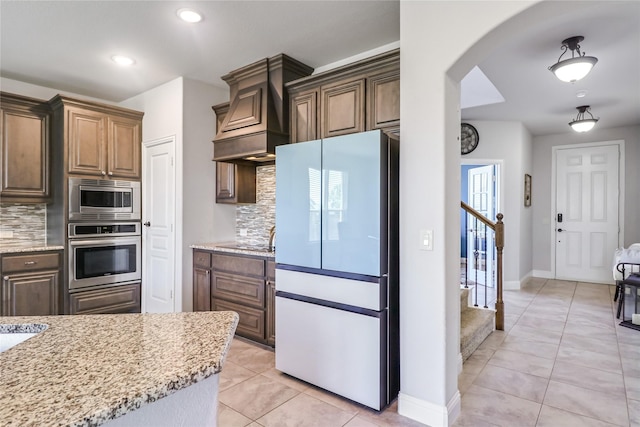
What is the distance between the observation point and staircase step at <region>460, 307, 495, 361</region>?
3.03 metres

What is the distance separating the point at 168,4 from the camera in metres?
2.47

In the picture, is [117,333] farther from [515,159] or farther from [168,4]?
[515,159]

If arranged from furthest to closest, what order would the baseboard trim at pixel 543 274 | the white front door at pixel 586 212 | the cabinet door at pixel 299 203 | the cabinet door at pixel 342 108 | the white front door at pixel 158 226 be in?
the baseboard trim at pixel 543 274, the white front door at pixel 586 212, the white front door at pixel 158 226, the cabinet door at pixel 342 108, the cabinet door at pixel 299 203

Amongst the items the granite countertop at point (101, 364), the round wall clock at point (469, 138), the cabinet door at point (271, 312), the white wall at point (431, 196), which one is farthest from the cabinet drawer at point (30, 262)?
the round wall clock at point (469, 138)

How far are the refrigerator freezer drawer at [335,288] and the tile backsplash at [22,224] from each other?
3.21 meters

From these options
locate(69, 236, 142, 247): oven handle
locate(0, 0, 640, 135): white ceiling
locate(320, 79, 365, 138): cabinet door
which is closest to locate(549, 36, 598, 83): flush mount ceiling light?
locate(0, 0, 640, 135): white ceiling

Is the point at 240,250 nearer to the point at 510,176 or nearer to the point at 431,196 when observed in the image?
the point at 431,196

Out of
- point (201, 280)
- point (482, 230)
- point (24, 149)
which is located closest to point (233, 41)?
point (201, 280)

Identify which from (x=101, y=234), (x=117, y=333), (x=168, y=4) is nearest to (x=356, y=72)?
(x=168, y=4)

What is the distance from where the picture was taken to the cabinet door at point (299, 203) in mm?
2500

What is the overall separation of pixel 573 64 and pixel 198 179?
3700 mm

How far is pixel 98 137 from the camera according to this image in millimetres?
3977

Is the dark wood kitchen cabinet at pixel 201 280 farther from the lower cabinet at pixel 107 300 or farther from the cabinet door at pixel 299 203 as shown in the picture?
the cabinet door at pixel 299 203

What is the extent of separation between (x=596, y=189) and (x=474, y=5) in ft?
19.4
